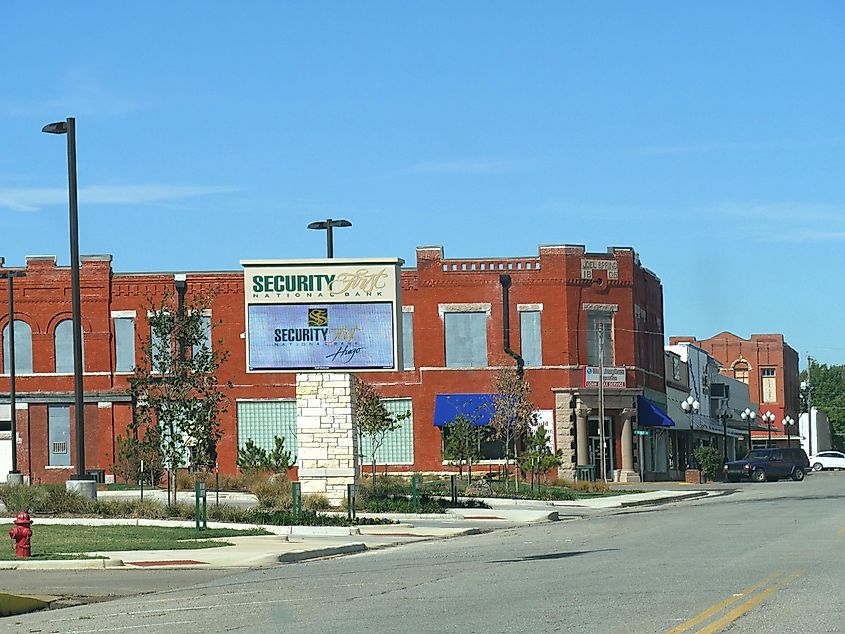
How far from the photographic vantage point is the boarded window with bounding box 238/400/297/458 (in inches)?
2375

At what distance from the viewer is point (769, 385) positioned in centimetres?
11819

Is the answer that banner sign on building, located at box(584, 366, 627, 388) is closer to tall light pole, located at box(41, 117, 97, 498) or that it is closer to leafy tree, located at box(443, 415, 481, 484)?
leafy tree, located at box(443, 415, 481, 484)

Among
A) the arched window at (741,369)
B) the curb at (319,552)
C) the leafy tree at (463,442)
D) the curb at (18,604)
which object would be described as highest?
the arched window at (741,369)

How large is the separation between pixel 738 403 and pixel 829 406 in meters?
52.3

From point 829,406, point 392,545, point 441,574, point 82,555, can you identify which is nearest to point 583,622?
point 441,574

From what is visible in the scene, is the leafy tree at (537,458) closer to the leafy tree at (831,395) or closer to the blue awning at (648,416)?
the blue awning at (648,416)

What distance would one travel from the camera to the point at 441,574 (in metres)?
18.5

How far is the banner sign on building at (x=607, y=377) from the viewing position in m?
60.4

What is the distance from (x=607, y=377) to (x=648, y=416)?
3.23m

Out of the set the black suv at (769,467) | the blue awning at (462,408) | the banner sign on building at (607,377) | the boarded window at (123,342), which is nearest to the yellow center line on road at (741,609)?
the blue awning at (462,408)

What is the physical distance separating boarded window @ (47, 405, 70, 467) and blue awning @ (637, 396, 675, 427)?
2557 centimetres

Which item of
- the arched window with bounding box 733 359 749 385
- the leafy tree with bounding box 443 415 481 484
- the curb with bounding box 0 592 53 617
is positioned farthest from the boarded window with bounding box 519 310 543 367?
the arched window with bounding box 733 359 749 385

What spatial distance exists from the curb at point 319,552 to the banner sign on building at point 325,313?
9.65 meters

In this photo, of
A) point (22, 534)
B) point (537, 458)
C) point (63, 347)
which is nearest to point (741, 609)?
point (22, 534)
